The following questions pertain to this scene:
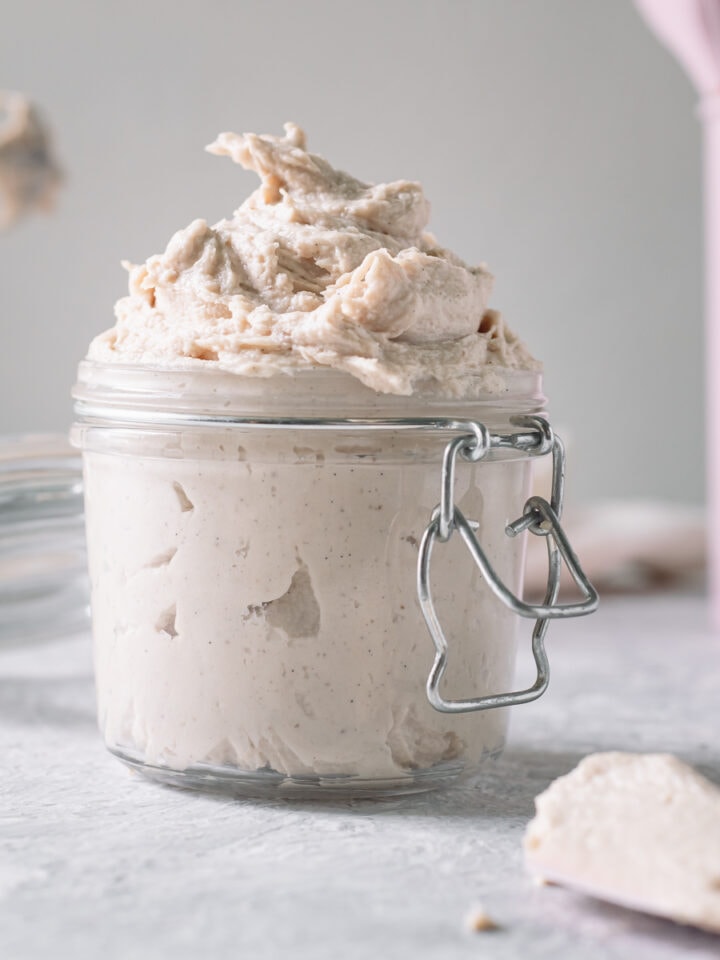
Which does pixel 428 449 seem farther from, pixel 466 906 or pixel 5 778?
pixel 5 778

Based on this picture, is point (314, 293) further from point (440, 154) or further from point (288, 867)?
point (440, 154)

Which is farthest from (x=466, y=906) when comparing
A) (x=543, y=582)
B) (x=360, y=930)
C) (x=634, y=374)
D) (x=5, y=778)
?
(x=634, y=374)

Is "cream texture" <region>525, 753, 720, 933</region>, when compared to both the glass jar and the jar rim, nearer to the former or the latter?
the glass jar

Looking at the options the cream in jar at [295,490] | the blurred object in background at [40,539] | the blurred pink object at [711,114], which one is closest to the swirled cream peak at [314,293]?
the cream in jar at [295,490]

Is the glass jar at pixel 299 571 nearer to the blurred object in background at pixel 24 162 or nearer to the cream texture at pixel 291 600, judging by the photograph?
the cream texture at pixel 291 600

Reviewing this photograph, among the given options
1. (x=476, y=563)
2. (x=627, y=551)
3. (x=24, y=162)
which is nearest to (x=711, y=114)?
(x=627, y=551)
